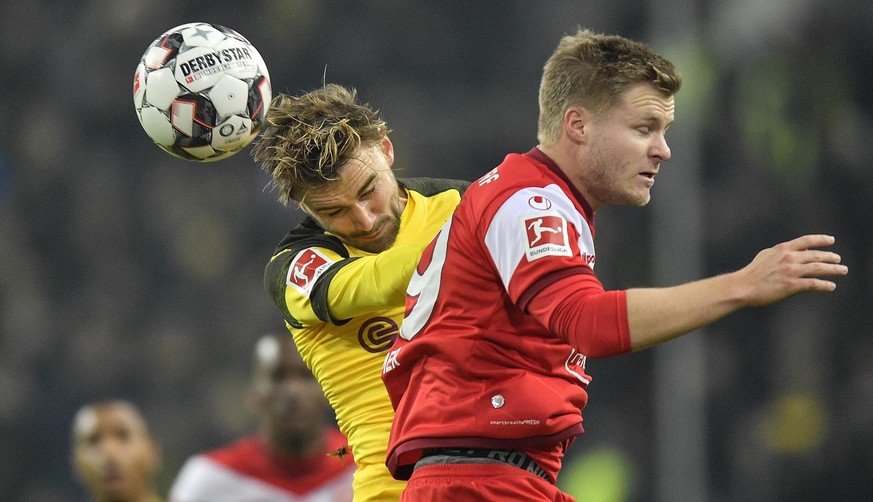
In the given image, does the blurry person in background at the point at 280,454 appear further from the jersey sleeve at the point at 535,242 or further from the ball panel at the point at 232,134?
the jersey sleeve at the point at 535,242

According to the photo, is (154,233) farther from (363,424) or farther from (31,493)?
(363,424)

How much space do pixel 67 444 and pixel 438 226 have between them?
616cm

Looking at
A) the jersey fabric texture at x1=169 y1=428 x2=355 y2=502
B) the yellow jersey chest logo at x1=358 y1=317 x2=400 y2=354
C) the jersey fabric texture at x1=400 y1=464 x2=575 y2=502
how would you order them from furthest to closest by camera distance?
the jersey fabric texture at x1=169 y1=428 x2=355 y2=502 < the yellow jersey chest logo at x1=358 y1=317 x2=400 y2=354 < the jersey fabric texture at x1=400 y1=464 x2=575 y2=502

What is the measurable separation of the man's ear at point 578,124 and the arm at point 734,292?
60 cm

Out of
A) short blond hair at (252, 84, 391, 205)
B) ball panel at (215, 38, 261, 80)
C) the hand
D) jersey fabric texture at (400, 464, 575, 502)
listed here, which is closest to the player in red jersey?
jersey fabric texture at (400, 464, 575, 502)

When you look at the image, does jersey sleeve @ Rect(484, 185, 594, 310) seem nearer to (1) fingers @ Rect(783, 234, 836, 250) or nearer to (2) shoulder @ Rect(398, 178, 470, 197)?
(1) fingers @ Rect(783, 234, 836, 250)

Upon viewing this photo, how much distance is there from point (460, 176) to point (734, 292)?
6400mm

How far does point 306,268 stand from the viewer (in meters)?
3.96

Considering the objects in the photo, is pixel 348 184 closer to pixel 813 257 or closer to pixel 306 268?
pixel 306 268

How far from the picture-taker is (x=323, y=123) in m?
4.02

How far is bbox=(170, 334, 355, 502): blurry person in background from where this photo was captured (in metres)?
7.38

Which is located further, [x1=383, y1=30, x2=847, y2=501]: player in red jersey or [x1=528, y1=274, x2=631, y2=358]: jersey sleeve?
[x1=383, y1=30, x2=847, y2=501]: player in red jersey

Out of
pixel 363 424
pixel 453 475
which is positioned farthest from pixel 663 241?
pixel 453 475

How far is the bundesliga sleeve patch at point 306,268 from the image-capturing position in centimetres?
392
